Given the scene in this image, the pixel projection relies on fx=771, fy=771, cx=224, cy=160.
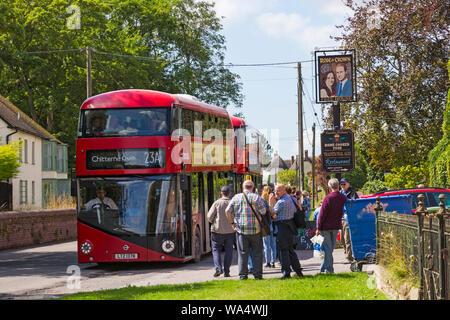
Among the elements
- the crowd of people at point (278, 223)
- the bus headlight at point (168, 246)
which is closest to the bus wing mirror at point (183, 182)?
the bus headlight at point (168, 246)

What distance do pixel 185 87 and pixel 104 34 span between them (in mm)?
7262

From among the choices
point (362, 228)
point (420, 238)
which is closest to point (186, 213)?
point (362, 228)

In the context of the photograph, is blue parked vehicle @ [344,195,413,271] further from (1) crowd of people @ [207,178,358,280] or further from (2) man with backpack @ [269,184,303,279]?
(2) man with backpack @ [269,184,303,279]

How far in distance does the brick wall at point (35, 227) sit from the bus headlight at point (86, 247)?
11.6m

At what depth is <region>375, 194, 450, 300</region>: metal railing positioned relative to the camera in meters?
8.45

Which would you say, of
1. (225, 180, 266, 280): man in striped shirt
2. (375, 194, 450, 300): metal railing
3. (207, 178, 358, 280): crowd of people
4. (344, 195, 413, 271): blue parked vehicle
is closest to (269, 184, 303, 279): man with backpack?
(207, 178, 358, 280): crowd of people

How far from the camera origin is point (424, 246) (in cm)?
947

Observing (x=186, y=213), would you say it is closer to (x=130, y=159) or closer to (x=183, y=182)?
(x=183, y=182)

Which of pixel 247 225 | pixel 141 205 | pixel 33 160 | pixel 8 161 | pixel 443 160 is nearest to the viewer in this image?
pixel 247 225

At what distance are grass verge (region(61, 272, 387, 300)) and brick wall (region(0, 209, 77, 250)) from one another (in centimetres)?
1823

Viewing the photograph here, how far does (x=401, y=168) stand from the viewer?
3800 centimetres

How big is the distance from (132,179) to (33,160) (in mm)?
34519

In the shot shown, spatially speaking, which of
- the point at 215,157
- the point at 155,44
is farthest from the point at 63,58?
the point at 215,157

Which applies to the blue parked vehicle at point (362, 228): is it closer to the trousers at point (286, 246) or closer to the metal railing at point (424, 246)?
Result: the trousers at point (286, 246)
